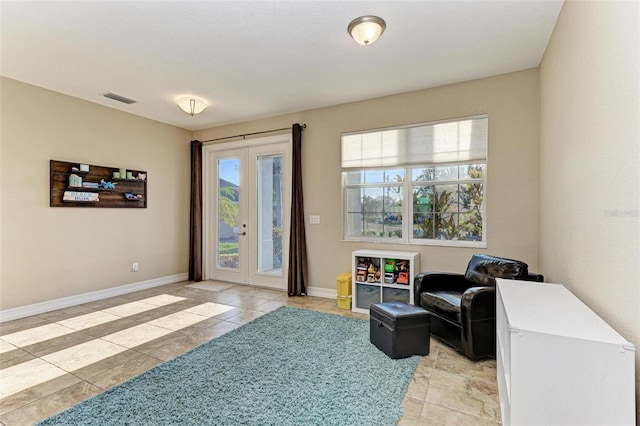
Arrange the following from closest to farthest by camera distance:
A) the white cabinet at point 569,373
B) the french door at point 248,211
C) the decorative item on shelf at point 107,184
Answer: the white cabinet at point 569,373 → the decorative item on shelf at point 107,184 → the french door at point 248,211

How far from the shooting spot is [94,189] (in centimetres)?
440

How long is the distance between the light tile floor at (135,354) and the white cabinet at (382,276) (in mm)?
303

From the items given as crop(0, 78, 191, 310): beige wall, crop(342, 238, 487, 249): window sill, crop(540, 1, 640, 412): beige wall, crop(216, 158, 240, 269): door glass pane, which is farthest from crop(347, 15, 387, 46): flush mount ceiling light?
crop(0, 78, 191, 310): beige wall

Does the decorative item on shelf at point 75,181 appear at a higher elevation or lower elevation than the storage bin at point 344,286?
higher

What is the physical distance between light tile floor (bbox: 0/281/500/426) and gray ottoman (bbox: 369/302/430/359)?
0.14 meters

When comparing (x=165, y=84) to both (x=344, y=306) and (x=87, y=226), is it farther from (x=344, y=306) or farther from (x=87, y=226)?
(x=344, y=306)

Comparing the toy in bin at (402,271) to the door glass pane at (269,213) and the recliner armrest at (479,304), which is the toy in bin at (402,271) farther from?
the door glass pane at (269,213)

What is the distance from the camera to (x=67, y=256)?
416cm

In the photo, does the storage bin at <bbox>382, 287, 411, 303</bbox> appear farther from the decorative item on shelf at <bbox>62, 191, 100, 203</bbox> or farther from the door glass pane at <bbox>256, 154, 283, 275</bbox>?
the decorative item on shelf at <bbox>62, 191, 100, 203</bbox>

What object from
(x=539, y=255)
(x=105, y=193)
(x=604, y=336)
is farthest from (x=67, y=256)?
(x=539, y=255)

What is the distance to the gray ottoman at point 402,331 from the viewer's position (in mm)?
2627

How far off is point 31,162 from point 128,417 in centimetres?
354

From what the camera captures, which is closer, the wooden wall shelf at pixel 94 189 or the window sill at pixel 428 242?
the window sill at pixel 428 242

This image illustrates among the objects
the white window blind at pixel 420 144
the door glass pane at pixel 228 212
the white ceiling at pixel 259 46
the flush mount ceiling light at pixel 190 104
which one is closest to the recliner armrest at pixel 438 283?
the white window blind at pixel 420 144
